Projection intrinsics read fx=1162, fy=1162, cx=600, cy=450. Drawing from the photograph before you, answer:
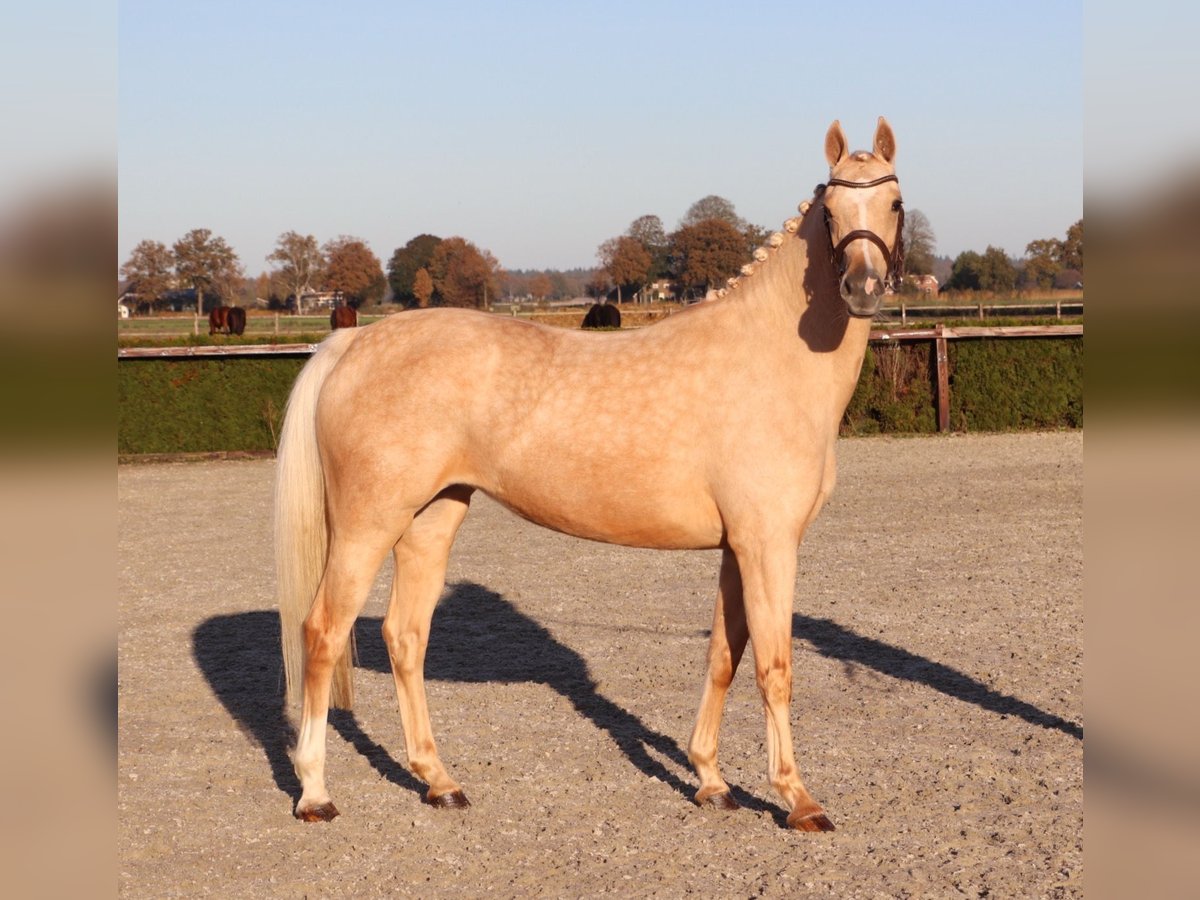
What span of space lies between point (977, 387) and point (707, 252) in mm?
38556

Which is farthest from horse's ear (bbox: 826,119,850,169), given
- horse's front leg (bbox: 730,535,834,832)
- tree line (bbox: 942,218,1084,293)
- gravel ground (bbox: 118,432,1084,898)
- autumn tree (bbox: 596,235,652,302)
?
autumn tree (bbox: 596,235,652,302)

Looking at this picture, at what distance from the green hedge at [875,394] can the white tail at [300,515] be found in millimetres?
13526

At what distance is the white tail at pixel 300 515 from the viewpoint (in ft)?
14.7

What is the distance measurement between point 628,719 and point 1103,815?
4486mm

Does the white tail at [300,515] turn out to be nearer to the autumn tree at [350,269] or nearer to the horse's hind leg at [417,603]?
the horse's hind leg at [417,603]

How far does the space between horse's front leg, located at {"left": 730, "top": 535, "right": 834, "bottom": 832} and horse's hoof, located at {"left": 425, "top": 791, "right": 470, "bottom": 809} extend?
119cm

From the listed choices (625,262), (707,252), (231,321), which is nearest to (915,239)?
(231,321)

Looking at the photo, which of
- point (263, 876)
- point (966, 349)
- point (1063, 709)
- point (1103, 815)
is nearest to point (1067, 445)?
point (966, 349)

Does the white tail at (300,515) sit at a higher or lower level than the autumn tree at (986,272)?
lower

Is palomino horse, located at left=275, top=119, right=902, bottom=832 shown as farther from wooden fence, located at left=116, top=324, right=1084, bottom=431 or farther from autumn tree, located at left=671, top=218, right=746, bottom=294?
autumn tree, located at left=671, top=218, right=746, bottom=294

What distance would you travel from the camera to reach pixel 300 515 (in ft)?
14.8

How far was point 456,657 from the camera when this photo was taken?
22.4 feet

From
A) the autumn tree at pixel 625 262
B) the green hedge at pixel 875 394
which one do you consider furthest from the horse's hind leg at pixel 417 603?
the autumn tree at pixel 625 262

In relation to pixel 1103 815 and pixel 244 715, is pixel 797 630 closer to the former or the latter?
pixel 244 715
